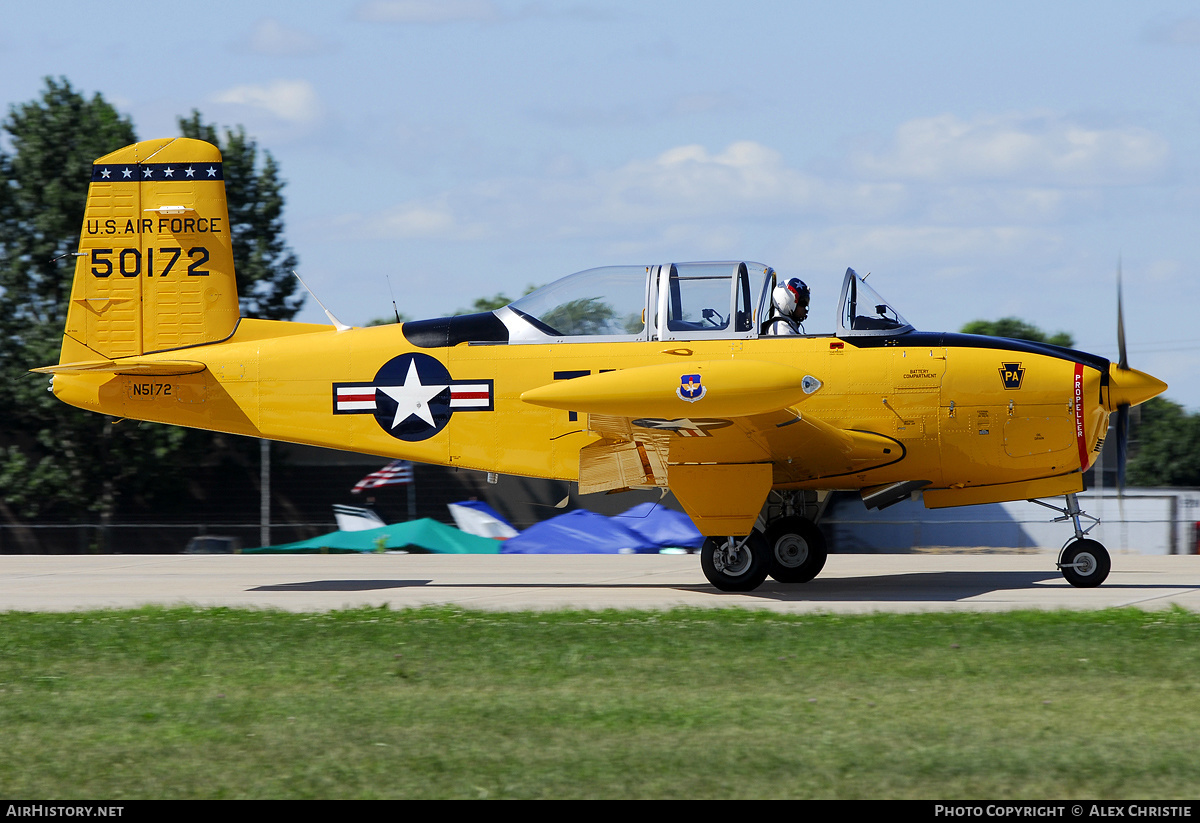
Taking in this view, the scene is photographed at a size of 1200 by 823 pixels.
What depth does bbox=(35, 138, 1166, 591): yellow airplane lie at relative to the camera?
11.0 m

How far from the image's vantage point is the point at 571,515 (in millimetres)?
19375

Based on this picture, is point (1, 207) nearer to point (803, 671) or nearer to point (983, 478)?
point (983, 478)

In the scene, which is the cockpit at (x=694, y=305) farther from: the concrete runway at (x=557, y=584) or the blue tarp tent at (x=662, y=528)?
the blue tarp tent at (x=662, y=528)

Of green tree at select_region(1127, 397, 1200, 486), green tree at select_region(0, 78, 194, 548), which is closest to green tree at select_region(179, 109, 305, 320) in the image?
green tree at select_region(0, 78, 194, 548)

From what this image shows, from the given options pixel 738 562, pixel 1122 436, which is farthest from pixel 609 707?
pixel 1122 436

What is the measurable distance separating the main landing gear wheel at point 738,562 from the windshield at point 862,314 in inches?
87.4

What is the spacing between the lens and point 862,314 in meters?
11.4

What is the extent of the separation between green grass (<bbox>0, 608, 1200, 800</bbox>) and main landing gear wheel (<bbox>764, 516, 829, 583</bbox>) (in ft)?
10.0

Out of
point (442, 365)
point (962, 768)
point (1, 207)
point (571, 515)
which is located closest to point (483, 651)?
point (962, 768)

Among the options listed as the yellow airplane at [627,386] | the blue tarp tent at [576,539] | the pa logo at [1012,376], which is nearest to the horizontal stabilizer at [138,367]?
the yellow airplane at [627,386]

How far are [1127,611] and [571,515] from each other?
1125cm

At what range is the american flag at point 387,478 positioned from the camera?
101 feet

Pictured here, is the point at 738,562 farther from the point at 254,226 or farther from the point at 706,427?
the point at 254,226

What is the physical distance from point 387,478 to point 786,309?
2115cm
